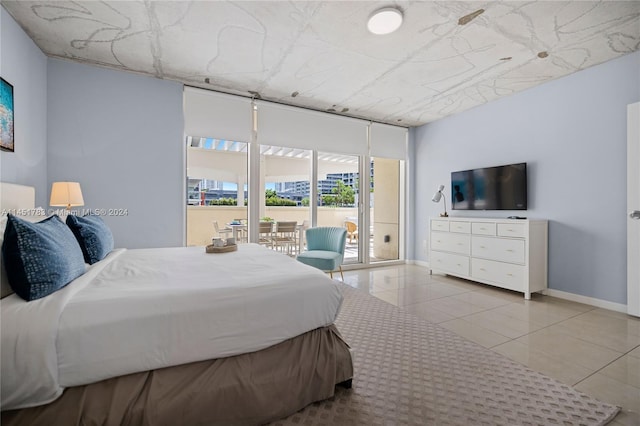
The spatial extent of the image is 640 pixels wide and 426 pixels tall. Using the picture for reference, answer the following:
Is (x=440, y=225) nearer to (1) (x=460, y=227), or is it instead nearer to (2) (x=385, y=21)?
(1) (x=460, y=227)

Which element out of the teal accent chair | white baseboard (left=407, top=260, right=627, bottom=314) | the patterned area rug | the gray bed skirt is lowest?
the patterned area rug

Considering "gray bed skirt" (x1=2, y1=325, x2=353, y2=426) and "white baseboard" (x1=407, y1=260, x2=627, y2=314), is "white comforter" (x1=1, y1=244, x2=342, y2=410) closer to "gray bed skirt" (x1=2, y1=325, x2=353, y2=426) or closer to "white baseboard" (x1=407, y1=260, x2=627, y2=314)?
"gray bed skirt" (x1=2, y1=325, x2=353, y2=426)

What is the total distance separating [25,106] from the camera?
2717 mm

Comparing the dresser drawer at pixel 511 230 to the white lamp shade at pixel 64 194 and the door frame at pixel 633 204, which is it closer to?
the door frame at pixel 633 204

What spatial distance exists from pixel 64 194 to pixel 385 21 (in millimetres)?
3371

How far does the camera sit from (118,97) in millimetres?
3465

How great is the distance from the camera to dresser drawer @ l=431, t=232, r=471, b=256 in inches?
166

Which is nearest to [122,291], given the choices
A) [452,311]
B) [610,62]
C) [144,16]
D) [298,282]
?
[298,282]

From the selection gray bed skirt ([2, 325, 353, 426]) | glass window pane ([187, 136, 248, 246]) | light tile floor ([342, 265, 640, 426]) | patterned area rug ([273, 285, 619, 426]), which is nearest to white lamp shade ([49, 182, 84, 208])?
glass window pane ([187, 136, 248, 246])

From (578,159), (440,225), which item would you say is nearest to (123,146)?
(440,225)

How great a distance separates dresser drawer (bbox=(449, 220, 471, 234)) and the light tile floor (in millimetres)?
764

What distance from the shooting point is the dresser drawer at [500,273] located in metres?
3.55

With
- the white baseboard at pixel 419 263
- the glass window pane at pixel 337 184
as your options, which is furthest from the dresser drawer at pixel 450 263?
the glass window pane at pixel 337 184

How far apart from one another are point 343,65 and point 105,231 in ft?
9.61
